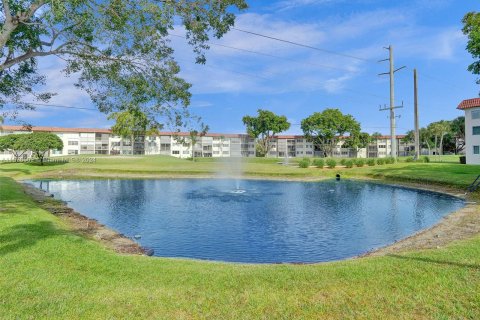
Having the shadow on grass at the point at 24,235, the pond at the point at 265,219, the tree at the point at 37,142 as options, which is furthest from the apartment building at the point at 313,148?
the shadow on grass at the point at 24,235

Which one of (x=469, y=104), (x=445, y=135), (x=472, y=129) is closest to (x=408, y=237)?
(x=472, y=129)

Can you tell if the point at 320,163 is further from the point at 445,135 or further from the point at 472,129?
the point at 445,135

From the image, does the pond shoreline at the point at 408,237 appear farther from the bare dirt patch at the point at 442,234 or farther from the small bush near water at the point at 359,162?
the small bush near water at the point at 359,162

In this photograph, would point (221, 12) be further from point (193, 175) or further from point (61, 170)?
point (61, 170)

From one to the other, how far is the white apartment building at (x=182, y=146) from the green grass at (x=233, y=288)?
339 feet

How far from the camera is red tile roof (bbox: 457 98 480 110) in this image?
62047 millimetres

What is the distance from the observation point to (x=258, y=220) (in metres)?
25.9

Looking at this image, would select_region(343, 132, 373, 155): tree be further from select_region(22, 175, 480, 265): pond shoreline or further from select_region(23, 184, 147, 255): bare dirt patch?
select_region(23, 184, 147, 255): bare dirt patch

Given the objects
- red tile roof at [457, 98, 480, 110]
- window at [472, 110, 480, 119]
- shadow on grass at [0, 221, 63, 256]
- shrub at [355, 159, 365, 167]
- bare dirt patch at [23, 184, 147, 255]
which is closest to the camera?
shadow on grass at [0, 221, 63, 256]

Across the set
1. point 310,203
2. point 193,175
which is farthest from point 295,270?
point 193,175

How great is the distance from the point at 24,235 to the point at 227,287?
9805 mm

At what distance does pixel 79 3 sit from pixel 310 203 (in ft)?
88.7

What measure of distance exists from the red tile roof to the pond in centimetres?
3201

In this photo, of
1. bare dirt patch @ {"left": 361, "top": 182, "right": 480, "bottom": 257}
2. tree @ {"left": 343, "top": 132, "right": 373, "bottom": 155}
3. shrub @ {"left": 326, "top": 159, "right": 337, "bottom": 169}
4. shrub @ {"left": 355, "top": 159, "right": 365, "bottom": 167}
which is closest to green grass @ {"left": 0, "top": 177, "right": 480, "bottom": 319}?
bare dirt patch @ {"left": 361, "top": 182, "right": 480, "bottom": 257}
